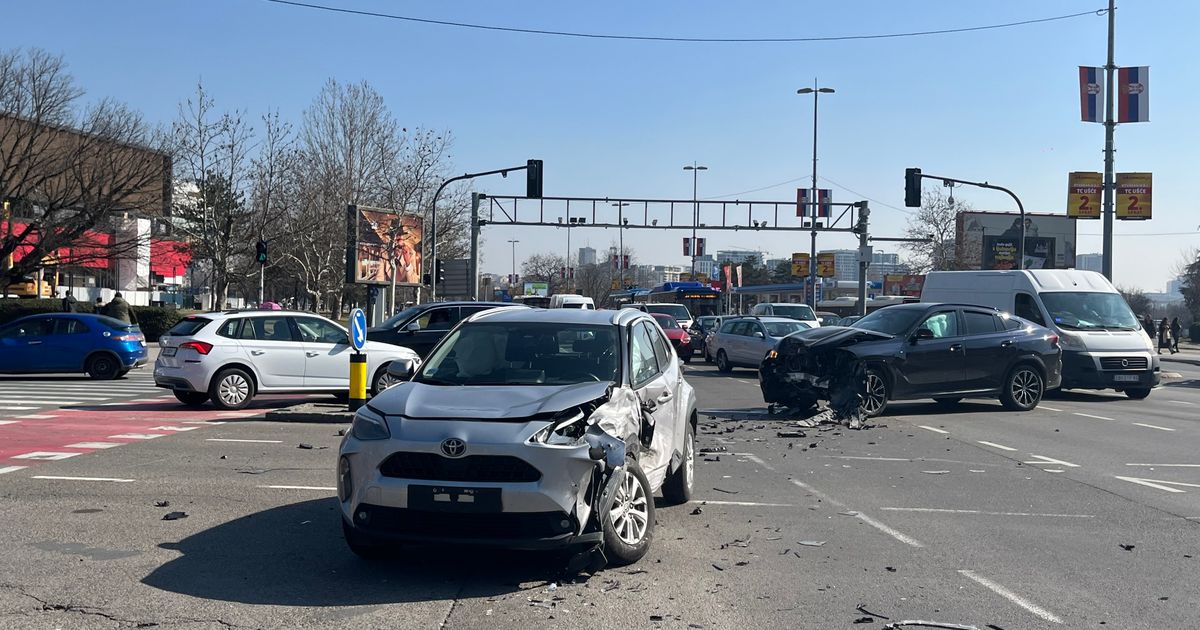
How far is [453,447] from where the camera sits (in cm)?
591

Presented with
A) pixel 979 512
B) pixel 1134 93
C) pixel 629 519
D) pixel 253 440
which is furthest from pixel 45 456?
pixel 1134 93

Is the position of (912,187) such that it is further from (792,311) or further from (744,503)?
(744,503)

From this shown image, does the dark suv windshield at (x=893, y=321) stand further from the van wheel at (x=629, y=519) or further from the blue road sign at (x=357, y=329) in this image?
the van wheel at (x=629, y=519)

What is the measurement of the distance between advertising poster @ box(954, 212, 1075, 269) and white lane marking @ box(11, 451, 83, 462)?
59430 millimetres

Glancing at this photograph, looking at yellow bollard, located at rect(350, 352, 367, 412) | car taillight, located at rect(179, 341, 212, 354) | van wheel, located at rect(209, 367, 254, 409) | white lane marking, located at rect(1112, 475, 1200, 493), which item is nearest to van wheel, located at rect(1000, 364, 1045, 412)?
white lane marking, located at rect(1112, 475, 1200, 493)

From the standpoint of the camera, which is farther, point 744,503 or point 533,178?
point 533,178

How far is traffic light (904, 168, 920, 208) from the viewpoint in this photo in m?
34.8

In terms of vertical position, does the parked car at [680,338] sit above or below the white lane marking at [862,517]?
above

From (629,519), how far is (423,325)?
15.2 m

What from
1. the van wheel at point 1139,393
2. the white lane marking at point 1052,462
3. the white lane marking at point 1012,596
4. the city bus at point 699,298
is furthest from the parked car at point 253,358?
the city bus at point 699,298

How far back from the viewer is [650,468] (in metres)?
7.36

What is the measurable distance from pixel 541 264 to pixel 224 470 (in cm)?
14064

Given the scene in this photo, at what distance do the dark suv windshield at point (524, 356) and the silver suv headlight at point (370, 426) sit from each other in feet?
2.73

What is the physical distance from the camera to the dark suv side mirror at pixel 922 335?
52.7 ft
